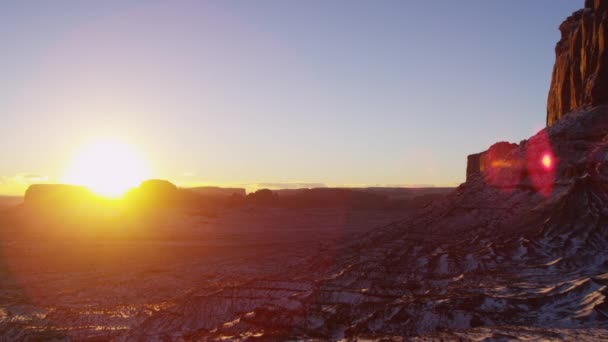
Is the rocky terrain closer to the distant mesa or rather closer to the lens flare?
the lens flare

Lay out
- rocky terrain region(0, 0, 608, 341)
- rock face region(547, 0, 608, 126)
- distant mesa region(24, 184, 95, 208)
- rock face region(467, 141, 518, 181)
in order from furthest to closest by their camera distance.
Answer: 1. distant mesa region(24, 184, 95, 208)
2. rock face region(467, 141, 518, 181)
3. rock face region(547, 0, 608, 126)
4. rocky terrain region(0, 0, 608, 341)

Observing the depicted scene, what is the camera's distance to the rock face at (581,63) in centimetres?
3328

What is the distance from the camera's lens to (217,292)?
25.1 m

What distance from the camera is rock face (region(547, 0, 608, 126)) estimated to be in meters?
33.3

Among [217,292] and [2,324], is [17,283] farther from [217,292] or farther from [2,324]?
[217,292]

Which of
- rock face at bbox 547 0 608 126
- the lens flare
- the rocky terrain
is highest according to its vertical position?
rock face at bbox 547 0 608 126

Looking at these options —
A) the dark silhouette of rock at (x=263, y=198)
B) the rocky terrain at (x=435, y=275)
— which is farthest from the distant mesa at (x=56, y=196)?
the rocky terrain at (x=435, y=275)

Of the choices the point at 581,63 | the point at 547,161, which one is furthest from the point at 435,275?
the point at 581,63

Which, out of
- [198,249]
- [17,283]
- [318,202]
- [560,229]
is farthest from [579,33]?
[318,202]

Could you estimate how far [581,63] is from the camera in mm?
36312

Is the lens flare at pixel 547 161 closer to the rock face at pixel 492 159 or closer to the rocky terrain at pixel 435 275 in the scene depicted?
the rocky terrain at pixel 435 275

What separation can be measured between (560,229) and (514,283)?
23.4 ft

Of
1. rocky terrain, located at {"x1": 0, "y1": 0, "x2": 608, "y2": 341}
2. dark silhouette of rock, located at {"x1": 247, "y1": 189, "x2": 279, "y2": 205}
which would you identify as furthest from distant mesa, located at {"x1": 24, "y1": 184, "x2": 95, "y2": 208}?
rocky terrain, located at {"x1": 0, "y1": 0, "x2": 608, "y2": 341}

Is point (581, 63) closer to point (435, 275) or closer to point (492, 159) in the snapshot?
point (492, 159)
